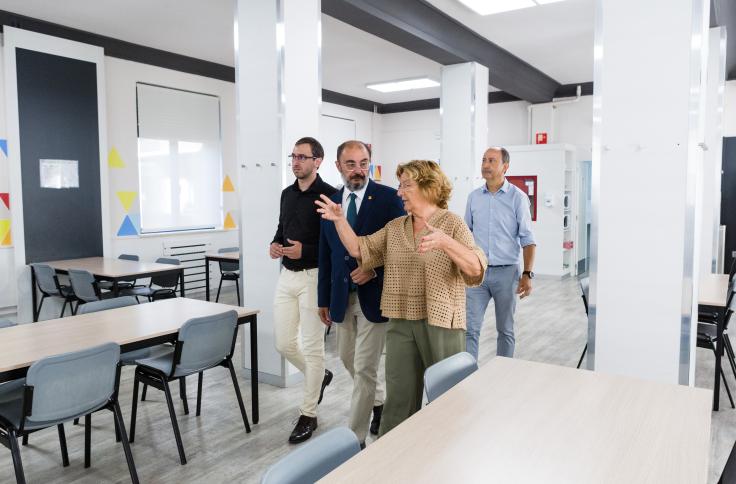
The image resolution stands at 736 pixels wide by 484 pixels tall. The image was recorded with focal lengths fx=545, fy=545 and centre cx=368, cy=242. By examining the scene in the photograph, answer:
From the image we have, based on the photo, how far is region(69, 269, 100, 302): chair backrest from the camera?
17.7 ft

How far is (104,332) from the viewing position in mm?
2963

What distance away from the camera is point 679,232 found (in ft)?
9.55

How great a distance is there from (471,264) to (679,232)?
4.65 ft

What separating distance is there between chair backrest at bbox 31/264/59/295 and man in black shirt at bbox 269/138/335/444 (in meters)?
3.65

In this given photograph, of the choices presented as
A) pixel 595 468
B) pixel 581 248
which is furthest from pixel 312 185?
pixel 581 248

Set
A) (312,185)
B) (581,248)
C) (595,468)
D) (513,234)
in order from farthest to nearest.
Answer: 1. (581,248)
2. (513,234)
3. (312,185)
4. (595,468)

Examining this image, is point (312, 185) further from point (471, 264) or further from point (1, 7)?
point (1, 7)

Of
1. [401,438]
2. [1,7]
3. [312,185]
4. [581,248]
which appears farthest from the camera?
[581,248]

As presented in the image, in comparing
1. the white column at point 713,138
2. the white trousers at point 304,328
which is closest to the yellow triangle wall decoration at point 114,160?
the white trousers at point 304,328

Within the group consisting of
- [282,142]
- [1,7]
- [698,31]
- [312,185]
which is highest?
[1,7]

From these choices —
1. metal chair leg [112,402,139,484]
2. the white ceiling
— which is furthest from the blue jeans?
the white ceiling

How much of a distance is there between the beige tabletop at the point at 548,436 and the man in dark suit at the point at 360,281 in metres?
0.84

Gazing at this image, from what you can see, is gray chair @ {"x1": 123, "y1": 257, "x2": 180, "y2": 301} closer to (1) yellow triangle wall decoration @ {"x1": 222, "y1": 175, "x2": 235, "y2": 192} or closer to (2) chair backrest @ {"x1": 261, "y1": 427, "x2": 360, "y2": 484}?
(1) yellow triangle wall decoration @ {"x1": 222, "y1": 175, "x2": 235, "y2": 192}

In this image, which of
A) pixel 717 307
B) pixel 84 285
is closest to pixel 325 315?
pixel 717 307
